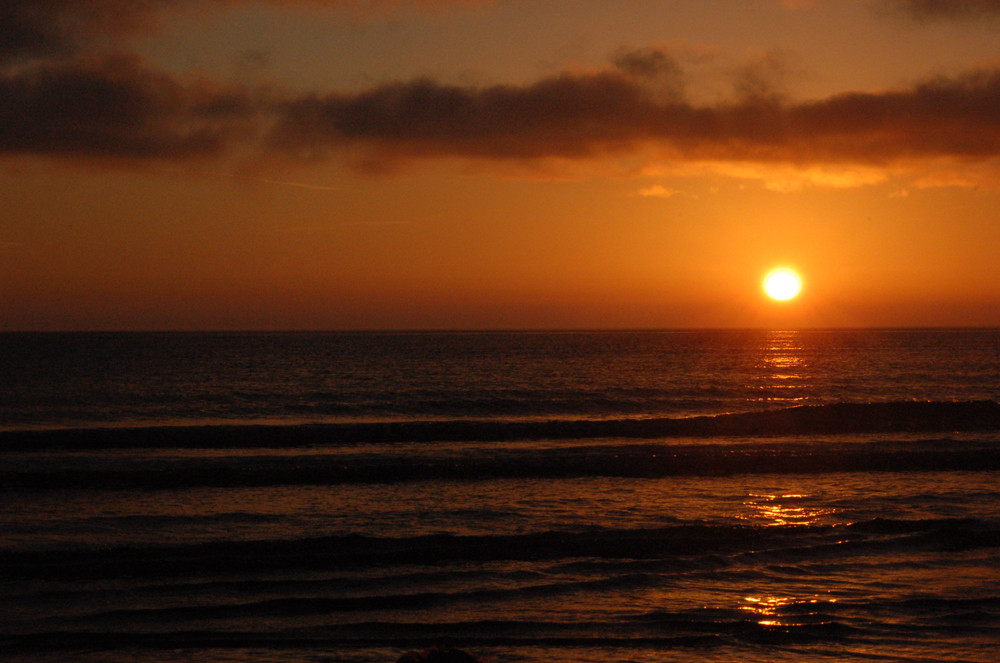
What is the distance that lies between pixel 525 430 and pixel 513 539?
18595 mm

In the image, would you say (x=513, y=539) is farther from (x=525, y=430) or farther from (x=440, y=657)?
(x=525, y=430)

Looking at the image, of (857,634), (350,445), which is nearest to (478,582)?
(857,634)

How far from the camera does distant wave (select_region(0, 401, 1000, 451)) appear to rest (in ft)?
101

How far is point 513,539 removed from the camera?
48.6 ft

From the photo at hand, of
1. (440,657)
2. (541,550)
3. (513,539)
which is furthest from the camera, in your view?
(513,539)

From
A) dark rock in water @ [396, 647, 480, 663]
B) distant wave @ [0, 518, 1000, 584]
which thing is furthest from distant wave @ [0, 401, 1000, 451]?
dark rock in water @ [396, 647, 480, 663]

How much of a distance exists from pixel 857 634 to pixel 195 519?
499 inches

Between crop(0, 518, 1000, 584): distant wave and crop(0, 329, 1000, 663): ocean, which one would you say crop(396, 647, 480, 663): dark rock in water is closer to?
Answer: crop(0, 329, 1000, 663): ocean

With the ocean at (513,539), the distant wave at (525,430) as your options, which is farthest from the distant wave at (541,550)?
the distant wave at (525,430)

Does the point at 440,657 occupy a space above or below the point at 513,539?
above

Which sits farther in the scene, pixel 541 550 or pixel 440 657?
pixel 541 550

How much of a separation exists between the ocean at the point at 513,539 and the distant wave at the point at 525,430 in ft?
0.62

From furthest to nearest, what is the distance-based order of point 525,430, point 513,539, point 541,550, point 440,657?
point 525,430 < point 513,539 < point 541,550 < point 440,657

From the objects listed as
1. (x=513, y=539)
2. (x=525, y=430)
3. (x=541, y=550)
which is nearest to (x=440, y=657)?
(x=541, y=550)
